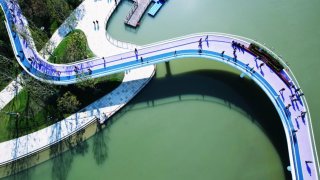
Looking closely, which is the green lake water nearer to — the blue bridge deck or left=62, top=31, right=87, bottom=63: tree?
the blue bridge deck

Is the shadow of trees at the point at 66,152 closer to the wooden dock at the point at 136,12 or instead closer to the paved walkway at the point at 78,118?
the paved walkway at the point at 78,118

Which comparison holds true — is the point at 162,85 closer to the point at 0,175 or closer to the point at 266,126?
the point at 266,126

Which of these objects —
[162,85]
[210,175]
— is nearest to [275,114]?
[210,175]

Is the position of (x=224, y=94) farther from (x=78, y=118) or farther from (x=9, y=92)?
(x=9, y=92)

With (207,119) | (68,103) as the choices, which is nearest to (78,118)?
(68,103)

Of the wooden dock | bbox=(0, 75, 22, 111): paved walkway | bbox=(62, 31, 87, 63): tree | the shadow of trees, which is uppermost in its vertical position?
the wooden dock

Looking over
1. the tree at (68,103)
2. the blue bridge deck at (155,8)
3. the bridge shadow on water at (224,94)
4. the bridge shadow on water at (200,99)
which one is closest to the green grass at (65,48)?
the tree at (68,103)

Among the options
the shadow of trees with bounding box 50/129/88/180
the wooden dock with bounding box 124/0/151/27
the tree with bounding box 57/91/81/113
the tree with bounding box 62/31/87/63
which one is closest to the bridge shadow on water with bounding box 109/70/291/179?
the shadow of trees with bounding box 50/129/88/180
